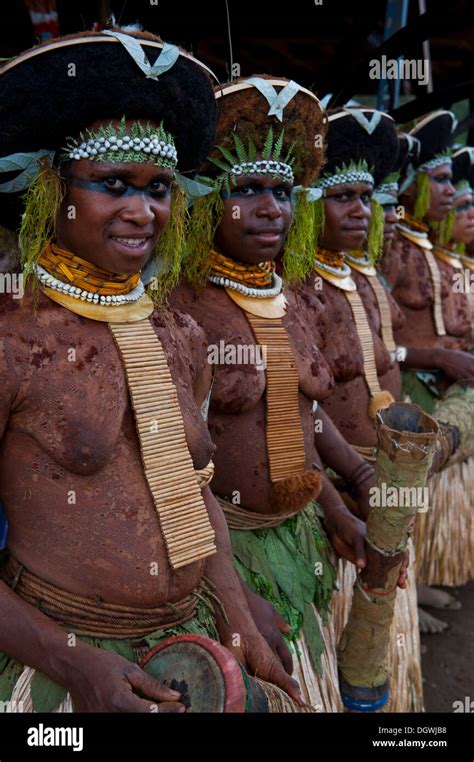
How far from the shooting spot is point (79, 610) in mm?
1741

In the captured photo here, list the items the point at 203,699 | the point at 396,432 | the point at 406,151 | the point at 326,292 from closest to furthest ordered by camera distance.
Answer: the point at 203,699
the point at 396,432
the point at 326,292
the point at 406,151

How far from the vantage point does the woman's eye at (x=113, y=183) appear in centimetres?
168

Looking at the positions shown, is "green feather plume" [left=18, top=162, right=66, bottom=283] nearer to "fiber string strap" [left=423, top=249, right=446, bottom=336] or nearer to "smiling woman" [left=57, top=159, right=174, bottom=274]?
"smiling woman" [left=57, top=159, right=174, bottom=274]

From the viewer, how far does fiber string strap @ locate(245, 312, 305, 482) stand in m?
2.48

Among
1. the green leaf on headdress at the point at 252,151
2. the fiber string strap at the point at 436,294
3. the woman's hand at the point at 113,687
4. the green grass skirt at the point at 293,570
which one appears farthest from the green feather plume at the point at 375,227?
the woman's hand at the point at 113,687

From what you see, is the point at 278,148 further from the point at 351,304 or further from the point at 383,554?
the point at 383,554

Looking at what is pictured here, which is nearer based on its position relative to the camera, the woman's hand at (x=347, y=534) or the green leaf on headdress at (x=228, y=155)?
the green leaf on headdress at (x=228, y=155)

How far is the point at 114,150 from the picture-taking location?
1.66m

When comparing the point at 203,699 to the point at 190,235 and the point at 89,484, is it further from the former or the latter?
the point at 190,235

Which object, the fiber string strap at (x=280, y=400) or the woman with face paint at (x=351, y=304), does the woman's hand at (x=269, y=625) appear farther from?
the woman with face paint at (x=351, y=304)

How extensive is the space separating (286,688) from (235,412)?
873 millimetres

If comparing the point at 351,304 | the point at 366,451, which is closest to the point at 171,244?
the point at 351,304

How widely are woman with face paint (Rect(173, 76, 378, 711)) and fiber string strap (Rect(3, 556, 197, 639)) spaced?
0.52 m

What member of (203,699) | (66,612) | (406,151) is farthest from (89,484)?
(406,151)
